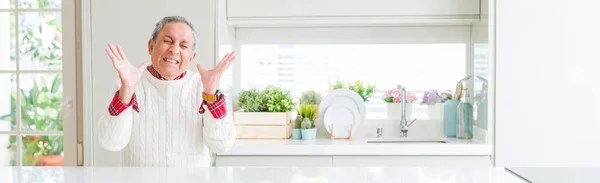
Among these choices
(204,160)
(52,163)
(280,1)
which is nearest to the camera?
(204,160)

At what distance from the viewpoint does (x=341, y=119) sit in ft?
10.8

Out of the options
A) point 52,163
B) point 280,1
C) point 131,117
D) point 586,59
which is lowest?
point 52,163

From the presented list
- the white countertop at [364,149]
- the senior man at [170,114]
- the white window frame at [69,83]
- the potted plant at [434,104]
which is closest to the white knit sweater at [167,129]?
the senior man at [170,114]

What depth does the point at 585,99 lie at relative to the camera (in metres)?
2.88

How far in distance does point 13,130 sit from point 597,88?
2.90m

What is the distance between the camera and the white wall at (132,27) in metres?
2.95

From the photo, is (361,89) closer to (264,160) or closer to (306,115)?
(306,115)

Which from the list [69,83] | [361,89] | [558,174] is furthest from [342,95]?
[558,174]

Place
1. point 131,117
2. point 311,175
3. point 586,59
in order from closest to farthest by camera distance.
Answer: point 311,175
point 131,117
point 586,59

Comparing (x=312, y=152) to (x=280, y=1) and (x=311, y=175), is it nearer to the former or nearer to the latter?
(x=280, y=1)

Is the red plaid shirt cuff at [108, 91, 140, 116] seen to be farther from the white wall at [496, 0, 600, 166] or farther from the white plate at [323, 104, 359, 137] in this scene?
the white wall at [496, 0, 600, 166]

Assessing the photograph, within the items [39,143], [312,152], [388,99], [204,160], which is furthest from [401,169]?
[39,143]

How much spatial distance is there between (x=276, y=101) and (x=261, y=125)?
15 centimetres

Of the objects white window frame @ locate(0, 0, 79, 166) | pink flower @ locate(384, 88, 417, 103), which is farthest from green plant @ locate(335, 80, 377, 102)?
white window frame @ locate(0, 0, 79, 166)
